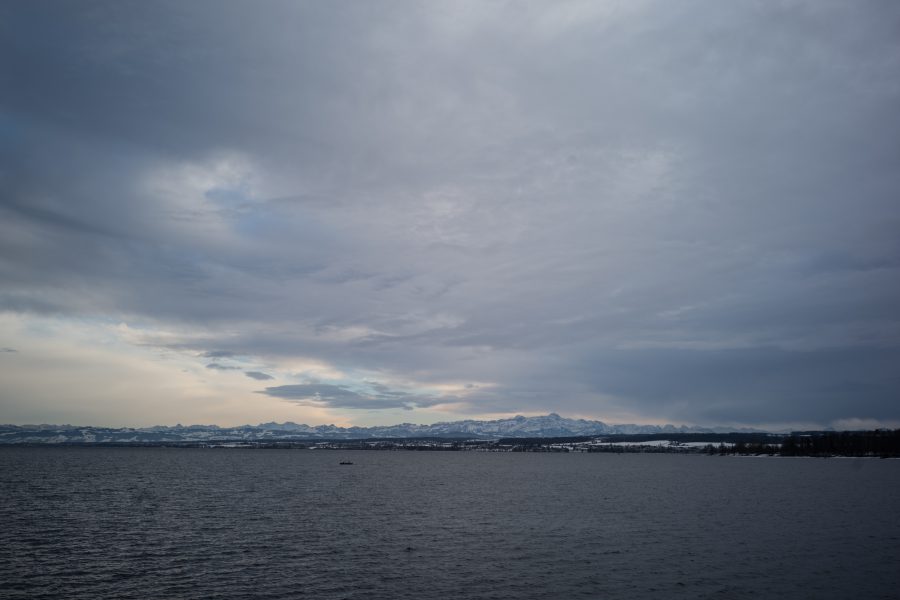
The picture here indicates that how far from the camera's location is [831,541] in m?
61.6

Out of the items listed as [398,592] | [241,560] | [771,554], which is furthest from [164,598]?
[771,554]

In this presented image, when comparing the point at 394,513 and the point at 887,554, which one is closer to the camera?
the point at 887,554

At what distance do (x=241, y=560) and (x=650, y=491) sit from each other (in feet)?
320

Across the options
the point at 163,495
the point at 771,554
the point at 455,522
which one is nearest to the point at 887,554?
the point at 771,554

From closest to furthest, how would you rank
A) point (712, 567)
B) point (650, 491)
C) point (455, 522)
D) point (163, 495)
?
1. point (712, 567)
2. point (455, 522)
3. point (163, 495)
4. point (650, 491)

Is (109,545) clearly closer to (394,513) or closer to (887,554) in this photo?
(394,513)

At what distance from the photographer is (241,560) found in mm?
51656

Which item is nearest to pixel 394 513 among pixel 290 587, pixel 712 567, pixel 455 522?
pixel 455 522

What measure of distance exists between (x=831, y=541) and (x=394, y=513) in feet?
186

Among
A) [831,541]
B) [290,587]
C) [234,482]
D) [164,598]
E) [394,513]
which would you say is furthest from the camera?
[234,482]

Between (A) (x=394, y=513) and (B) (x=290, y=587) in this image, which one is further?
(A) (x=394, y=513)

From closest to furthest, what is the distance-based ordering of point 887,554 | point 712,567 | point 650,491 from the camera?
point 712,567 < point 887,554 < point 650,491

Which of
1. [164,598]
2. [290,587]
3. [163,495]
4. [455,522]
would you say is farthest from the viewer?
[163,495]

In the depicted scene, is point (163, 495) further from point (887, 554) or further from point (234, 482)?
point (887, 554)
